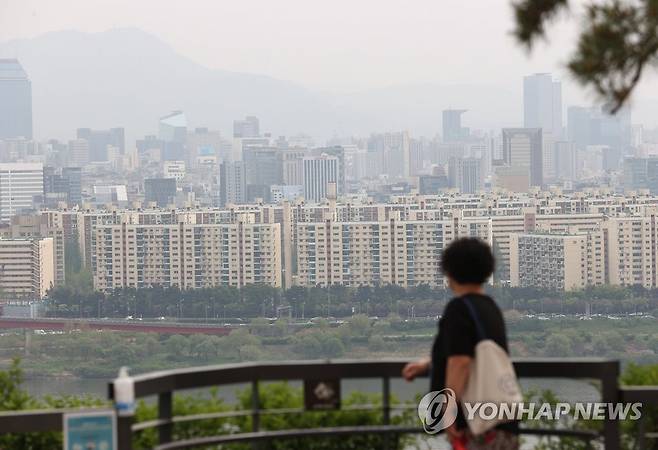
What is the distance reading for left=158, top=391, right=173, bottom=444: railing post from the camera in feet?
4.93

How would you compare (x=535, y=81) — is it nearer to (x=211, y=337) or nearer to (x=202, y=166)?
(x=202, y=166)

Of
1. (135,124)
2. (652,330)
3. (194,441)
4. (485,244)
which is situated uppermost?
(135,124)

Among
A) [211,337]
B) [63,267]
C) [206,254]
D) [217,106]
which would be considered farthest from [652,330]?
[217,106]

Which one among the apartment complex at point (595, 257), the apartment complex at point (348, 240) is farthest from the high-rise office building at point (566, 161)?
the apartment complex at point (595, 257)

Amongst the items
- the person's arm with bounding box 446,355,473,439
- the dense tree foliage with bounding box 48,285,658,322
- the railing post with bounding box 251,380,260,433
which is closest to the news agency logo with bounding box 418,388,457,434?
the person's arm with bounding box 446,355,473,439

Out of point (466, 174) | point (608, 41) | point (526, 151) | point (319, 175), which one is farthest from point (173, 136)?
point (608, 41)

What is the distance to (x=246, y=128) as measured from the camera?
68.8 meters

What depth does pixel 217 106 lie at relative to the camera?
76125 millimetres

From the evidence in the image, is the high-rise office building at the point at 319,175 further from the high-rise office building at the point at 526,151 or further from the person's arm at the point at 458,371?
the person's arm at the point at 458,371

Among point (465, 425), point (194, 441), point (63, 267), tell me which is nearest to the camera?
point (465, 425)

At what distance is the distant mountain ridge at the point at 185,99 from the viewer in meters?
70.4

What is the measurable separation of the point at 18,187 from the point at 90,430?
194ft

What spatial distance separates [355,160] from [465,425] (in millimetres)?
62435

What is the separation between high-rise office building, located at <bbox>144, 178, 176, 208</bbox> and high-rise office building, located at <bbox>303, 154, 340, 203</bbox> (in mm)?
5904
